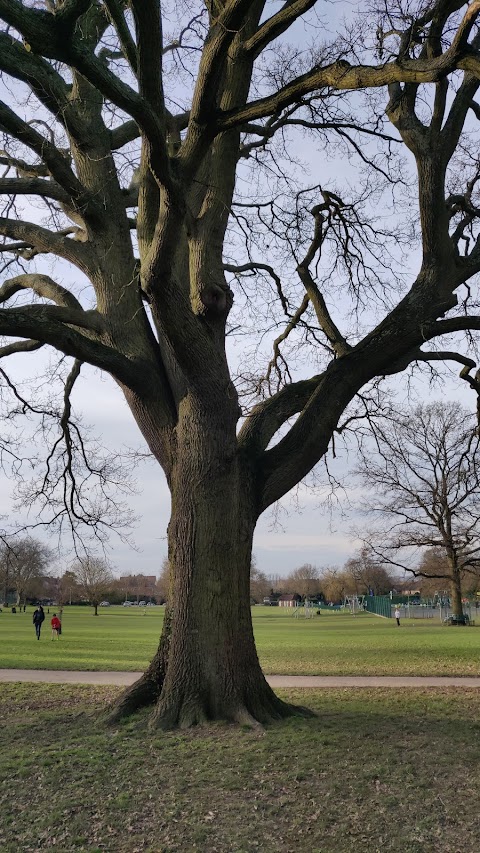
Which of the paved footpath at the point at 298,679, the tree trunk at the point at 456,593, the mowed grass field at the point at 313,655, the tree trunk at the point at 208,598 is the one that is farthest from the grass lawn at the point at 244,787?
the tree trunk at the point at 456,593

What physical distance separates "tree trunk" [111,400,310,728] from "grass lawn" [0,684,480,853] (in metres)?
0.39

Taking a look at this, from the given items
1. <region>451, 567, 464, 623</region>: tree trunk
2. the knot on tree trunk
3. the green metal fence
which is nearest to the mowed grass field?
<region>451, 567, 464, 623</region>: tree trunk

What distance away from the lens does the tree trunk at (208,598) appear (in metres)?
7.77

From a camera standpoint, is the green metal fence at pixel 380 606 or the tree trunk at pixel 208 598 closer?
the tree trunk at pixel 208 598

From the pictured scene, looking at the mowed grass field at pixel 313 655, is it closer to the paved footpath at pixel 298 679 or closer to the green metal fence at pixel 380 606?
the paved footpath at pixel 298 679

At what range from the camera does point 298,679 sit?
15.5m

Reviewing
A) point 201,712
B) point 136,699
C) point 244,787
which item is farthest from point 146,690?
point 244,787

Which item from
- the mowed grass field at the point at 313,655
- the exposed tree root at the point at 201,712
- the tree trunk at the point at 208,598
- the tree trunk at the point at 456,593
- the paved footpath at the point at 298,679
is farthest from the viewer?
the tree trunk at the point at 456,593

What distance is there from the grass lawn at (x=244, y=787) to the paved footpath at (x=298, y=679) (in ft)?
20.0

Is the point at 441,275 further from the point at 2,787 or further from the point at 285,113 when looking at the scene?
the point at 2,787

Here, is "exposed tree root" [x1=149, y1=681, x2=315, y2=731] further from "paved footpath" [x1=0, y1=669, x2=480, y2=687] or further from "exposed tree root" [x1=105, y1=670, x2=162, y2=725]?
Answer: "paved footpath" [x1=0, y1=669, x2=480, y2=687]

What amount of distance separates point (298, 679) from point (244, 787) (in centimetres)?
1026

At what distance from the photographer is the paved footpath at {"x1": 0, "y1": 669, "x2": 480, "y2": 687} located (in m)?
14.3

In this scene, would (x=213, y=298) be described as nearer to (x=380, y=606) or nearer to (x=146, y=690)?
(x=146, y=690)
